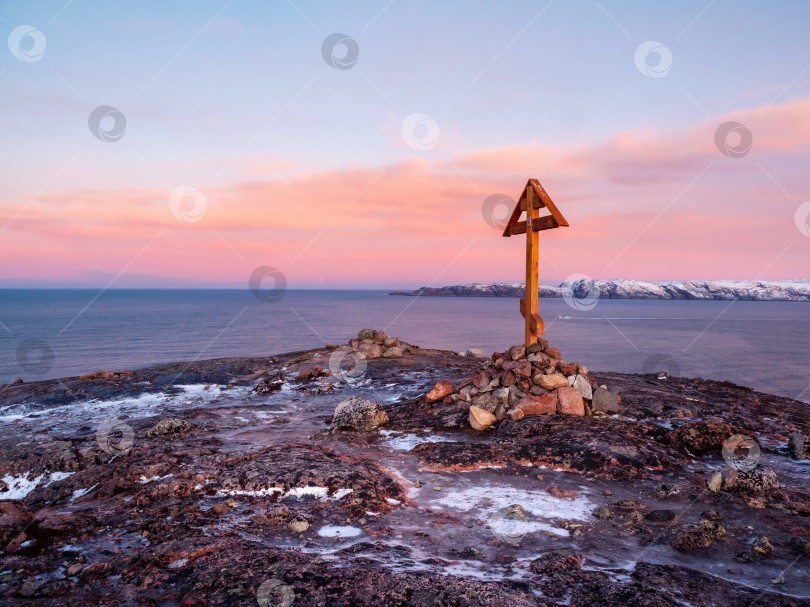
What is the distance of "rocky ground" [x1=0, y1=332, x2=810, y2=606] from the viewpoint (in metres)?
5.25

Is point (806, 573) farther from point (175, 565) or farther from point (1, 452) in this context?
point (1, 452)

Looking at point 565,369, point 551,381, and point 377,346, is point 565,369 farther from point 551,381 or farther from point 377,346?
point 377,346

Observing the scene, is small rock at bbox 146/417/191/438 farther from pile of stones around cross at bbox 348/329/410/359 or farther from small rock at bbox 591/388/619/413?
small rock at bbox 591/388/619/413

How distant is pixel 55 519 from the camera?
726 cm

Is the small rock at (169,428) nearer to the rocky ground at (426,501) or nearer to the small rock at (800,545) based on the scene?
the rocky ground at (426,501)

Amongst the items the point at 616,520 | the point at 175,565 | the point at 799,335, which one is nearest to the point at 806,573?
the point at 616,520

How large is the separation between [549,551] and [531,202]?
10065 mm

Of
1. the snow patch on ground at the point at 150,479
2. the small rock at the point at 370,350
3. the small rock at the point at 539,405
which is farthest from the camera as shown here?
the small rock at the point at 370,350
